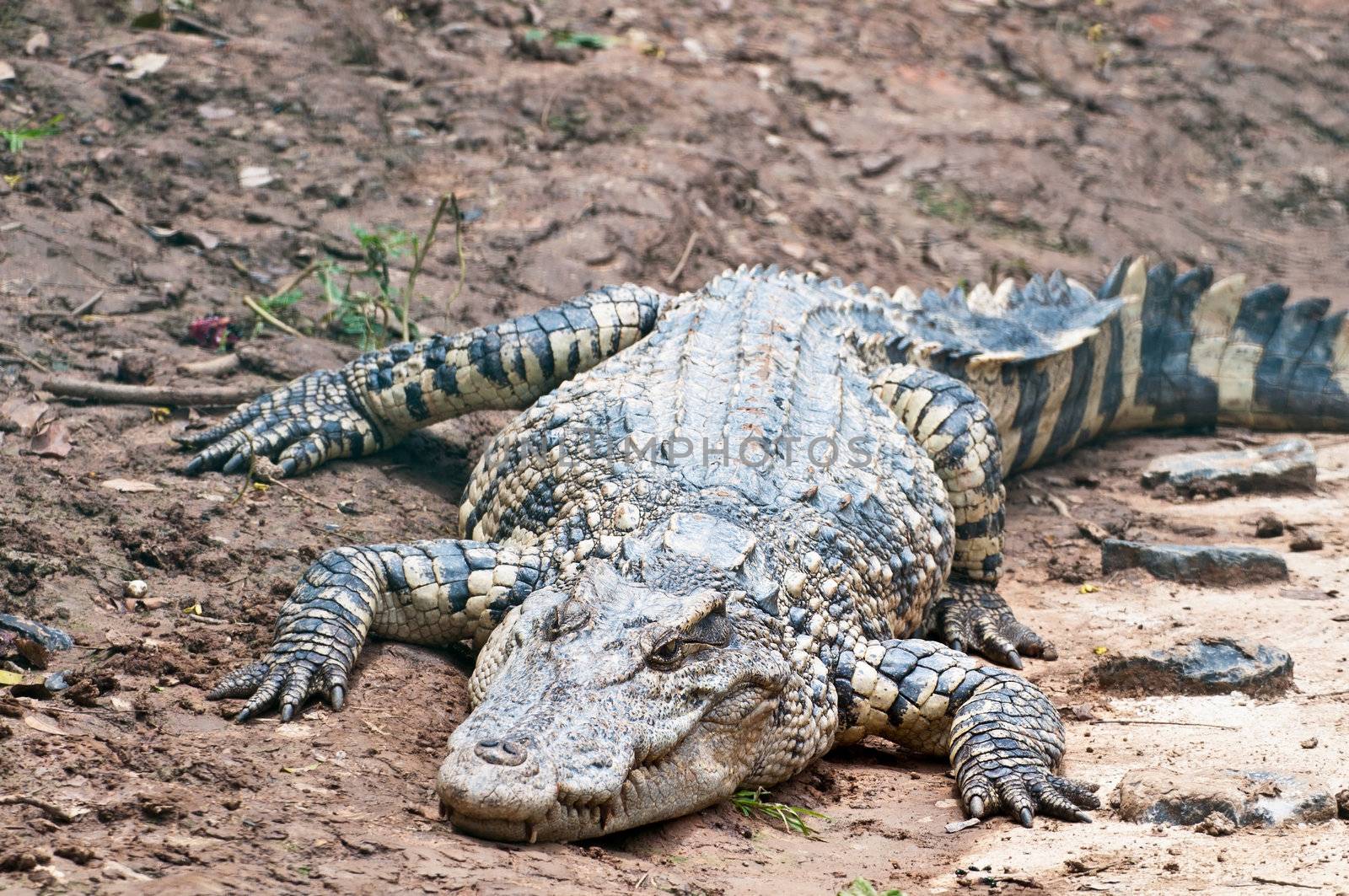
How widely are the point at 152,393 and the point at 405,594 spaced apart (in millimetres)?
1934

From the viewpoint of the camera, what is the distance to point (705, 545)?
402 centimetres

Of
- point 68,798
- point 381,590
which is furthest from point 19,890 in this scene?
point 381,590

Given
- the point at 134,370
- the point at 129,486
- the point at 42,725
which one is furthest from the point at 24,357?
the point at 42,725

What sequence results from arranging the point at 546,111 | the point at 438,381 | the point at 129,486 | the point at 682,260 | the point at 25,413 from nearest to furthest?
the point at 129,486 → the point at 25,413 → the point at 438,381 → the point at 682,260 → the point at 546,111

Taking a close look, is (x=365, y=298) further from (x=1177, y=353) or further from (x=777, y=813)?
(x=1177, y=353)

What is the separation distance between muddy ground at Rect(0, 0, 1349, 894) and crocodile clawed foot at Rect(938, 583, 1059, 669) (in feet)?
0.51

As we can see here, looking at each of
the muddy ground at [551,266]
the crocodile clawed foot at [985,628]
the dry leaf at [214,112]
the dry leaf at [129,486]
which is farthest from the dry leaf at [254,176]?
the crocodile clawed foot at [985,628]

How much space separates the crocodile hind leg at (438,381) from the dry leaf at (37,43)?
11.8ft

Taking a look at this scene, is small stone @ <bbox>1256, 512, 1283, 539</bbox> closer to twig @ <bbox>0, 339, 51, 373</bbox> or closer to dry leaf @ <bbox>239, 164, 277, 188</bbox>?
twig @ <bbox>0, 339, 51, 373</bbox>

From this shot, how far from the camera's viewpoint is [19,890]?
2547 millimetres

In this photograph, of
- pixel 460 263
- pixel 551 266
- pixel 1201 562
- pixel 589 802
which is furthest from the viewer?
pixel 551 266

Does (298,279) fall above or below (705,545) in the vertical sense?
below

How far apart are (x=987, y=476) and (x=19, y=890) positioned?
400cm

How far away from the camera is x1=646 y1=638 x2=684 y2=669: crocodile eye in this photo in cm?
354
